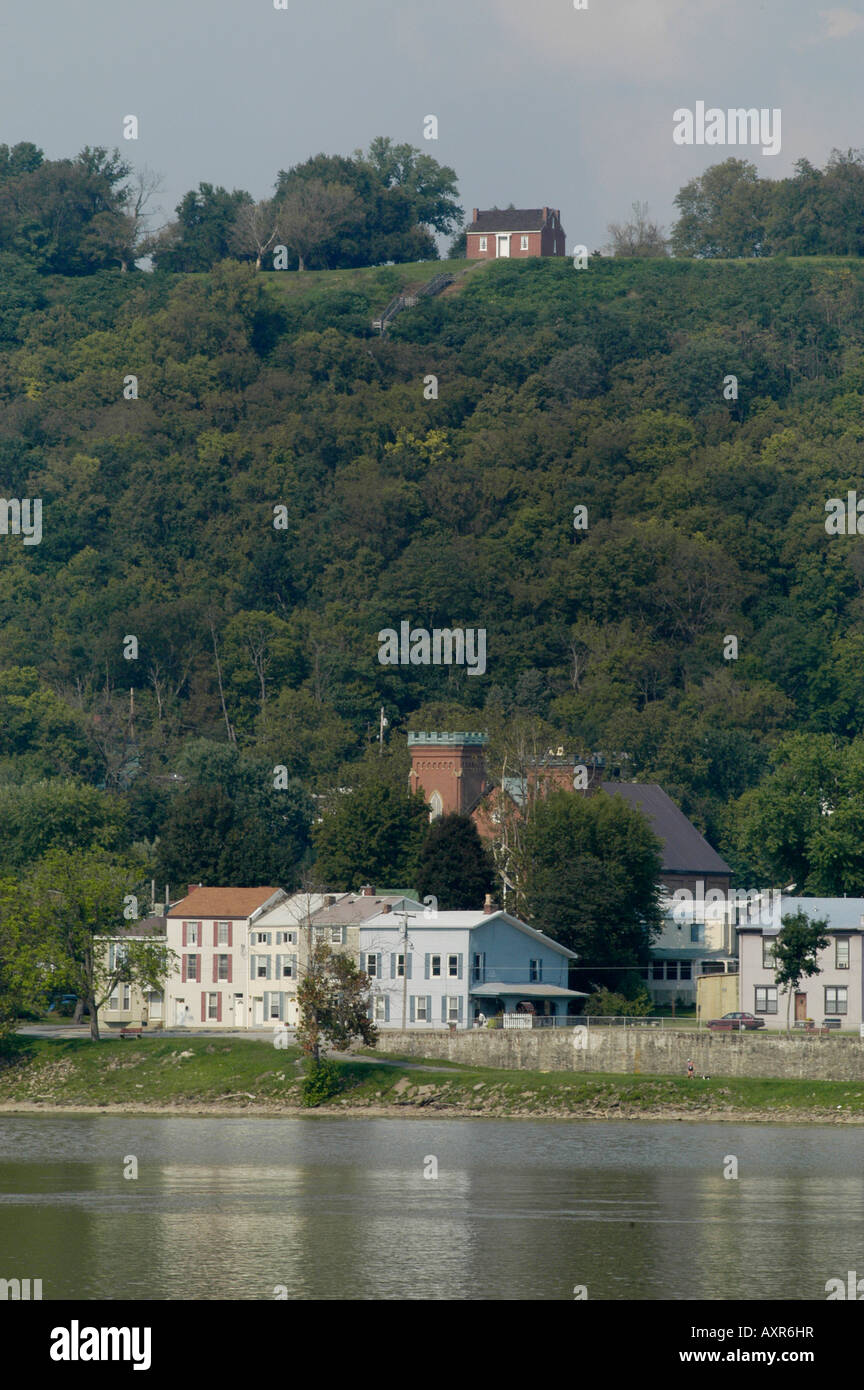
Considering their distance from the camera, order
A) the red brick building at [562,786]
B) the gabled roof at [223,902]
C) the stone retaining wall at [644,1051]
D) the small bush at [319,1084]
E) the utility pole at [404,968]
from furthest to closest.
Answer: the red brick building at [562,786] < the gabled roof at [223,902] < the utility pole at [404,968] < the small bush at [319,1084] < the stone retaining wall at [644,1051]

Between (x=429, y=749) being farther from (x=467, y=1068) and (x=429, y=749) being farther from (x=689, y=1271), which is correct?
(x=689, y=1271)

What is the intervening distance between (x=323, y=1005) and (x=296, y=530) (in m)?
122

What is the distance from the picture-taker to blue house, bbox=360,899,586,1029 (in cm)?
9131

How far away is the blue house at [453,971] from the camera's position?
91312 millimetres

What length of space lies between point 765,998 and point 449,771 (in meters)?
37.9

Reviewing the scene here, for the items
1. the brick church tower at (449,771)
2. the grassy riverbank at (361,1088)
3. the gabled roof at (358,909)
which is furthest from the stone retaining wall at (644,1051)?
the brick church tower at (449,771)

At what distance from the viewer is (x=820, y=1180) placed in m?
59.3

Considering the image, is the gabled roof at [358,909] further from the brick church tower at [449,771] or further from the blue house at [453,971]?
the brick church tower at [449,771]

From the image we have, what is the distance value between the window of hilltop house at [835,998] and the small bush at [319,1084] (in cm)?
2221

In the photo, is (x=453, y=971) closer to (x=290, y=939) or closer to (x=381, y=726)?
(x=290, y=939)

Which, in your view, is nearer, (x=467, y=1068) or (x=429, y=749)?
(x=467, y=1068)

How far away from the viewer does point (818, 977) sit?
3511 inches

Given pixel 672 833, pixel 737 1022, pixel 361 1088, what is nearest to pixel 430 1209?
pixel 361 1088
